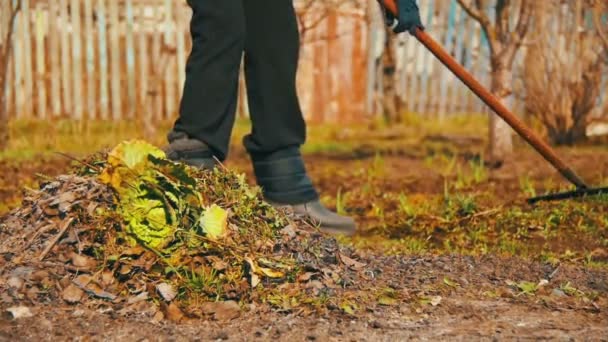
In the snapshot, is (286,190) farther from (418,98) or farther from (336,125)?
(418,98)

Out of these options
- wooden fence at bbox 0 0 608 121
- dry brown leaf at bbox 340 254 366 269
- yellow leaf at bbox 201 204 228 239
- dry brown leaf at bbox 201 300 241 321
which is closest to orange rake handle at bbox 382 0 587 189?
dry brown leaf at bbox 340 254 366 269

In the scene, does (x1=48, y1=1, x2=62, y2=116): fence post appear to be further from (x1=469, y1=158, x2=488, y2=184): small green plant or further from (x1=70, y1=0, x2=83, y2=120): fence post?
(x1=469, y1=158, x2=488, y2=184): small green plant

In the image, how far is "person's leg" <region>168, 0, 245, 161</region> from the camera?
3.99 metres

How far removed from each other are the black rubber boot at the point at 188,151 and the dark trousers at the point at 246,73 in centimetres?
3

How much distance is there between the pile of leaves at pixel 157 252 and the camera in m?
3.09

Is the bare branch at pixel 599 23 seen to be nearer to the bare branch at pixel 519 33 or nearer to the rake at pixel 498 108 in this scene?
the bare branch at pixel 519 33

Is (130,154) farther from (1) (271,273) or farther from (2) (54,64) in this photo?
(2) (54,64)

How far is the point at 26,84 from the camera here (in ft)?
31.2

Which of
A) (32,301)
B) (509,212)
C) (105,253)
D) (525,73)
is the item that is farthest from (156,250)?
(525,73)

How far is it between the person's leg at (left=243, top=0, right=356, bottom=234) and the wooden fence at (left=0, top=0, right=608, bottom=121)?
4.72 m

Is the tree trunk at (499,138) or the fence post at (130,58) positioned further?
the fence post at (130,58)

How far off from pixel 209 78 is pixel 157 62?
4.98 m

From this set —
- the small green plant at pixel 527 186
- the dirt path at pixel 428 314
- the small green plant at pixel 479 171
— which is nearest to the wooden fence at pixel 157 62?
the small green plant at pixel 479 171

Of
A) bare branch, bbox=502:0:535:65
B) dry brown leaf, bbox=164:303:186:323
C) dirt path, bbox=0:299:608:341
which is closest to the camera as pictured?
dirt path, bbox=0:299:608:341
